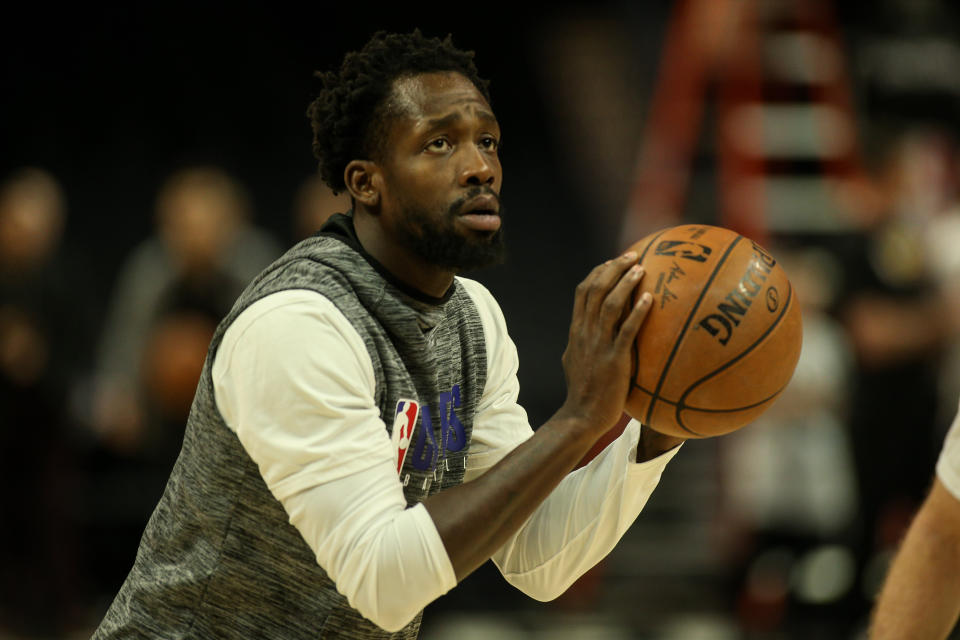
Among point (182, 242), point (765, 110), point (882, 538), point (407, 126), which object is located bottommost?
point (882, 538)

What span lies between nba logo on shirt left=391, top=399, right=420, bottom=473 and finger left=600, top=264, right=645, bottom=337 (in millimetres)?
394

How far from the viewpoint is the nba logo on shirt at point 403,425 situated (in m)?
2.37

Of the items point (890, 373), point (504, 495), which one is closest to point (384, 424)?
point (504, 495)

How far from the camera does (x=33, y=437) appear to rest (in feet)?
19.3

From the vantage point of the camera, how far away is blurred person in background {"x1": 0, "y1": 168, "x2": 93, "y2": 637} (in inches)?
229

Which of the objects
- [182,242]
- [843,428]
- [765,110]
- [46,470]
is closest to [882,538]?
[843,428]

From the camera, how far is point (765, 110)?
22.5 ft

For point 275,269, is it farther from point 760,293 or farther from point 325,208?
point 325,208

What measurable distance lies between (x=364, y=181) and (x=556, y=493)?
0.73 metres

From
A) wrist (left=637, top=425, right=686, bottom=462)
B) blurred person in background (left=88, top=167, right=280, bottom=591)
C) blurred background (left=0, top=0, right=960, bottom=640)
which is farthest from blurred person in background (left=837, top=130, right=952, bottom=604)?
wrist (left=637, top=425, right=686, bottom=462)

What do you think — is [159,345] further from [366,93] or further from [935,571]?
[935,571]

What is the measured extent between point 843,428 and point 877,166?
7.90 feet

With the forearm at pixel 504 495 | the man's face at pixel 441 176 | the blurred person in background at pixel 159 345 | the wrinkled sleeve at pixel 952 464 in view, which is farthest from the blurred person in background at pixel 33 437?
the wrinkled sleeve at pixel 952 464

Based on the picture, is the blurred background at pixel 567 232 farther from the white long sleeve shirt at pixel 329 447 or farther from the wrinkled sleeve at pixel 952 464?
the wrinkled sleeve at pixel 952 464
